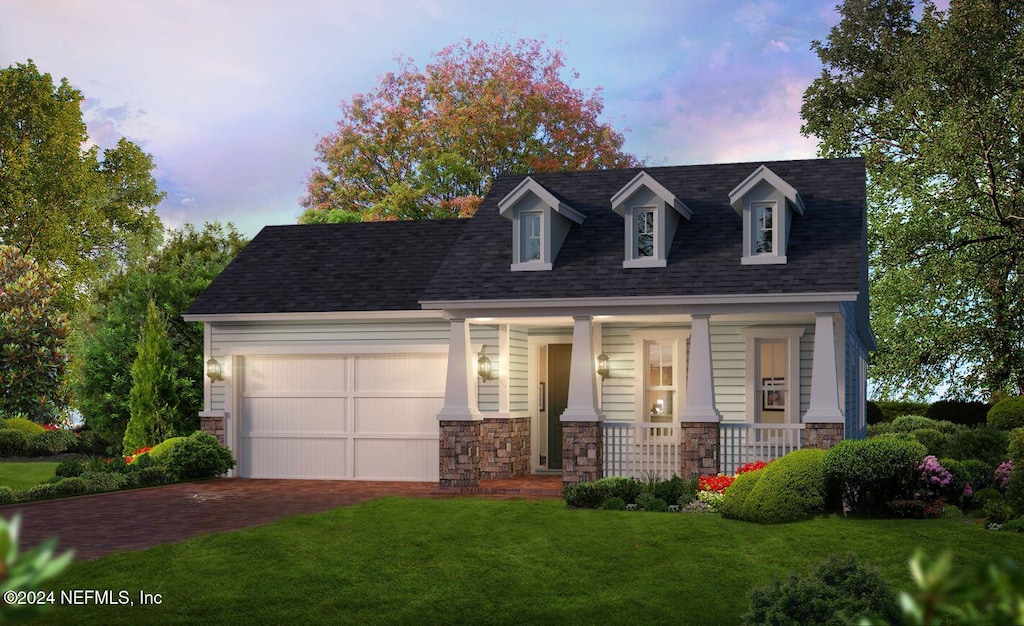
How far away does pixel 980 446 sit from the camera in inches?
703

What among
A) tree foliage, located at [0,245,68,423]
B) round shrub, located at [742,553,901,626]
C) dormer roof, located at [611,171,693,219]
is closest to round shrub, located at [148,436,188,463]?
dormer roof, located at [611,171,693,219]

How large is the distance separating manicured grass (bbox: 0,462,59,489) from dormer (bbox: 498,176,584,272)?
9804 mm

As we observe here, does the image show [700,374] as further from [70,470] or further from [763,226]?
[70,470]

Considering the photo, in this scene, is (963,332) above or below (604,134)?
below

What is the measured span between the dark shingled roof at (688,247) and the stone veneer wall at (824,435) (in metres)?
2.06

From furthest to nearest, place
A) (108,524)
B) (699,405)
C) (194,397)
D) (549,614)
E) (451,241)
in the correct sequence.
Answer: (194,397) → (451,241) → (699,405) → (108,524) → (549,614)

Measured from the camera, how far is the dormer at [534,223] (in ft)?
61.0

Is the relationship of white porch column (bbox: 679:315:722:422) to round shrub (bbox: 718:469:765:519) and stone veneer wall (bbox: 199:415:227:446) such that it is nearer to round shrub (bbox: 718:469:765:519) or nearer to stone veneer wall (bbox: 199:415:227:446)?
round shrub (bbox: 718:469:765:519)

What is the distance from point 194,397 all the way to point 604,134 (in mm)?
17713

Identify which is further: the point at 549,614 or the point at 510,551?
the point at 510,551

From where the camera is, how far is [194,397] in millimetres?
25312

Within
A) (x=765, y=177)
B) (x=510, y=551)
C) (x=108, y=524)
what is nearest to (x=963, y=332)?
(x=765, y=177)

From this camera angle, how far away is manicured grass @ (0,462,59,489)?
20.4 meters

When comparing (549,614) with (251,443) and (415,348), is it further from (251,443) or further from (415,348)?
(251,443)
